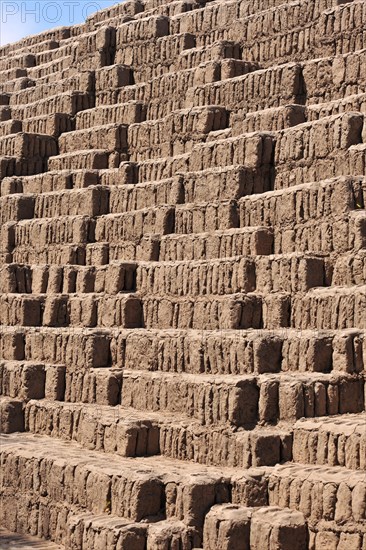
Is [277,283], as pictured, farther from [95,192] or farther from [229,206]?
[95,192]

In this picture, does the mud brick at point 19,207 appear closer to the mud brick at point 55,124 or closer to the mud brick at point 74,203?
the mud brick at point 74,203

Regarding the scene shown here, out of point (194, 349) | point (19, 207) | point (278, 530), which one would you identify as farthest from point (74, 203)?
point (278, 530)

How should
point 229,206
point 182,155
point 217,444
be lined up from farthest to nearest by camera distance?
point 182,155 → point 229,206 → point 217,444

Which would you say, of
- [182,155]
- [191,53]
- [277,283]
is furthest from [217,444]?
[191,53]

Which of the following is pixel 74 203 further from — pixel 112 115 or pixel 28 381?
pixel 28 381

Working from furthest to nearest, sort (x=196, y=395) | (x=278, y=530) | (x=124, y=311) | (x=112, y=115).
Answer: (x=112, y=115) → (x=124, y=311) → (x=196, y=395) → (x=278, y=530)

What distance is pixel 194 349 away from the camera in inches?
542

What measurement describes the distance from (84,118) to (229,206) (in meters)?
6.47

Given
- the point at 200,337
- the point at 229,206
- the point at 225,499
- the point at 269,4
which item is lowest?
the point at 225,499

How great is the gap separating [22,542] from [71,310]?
14.4 ft

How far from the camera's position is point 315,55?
1814 centimetres

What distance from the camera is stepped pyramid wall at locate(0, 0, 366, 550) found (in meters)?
11.6

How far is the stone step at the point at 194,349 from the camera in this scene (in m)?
12.6

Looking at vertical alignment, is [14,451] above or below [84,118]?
below
